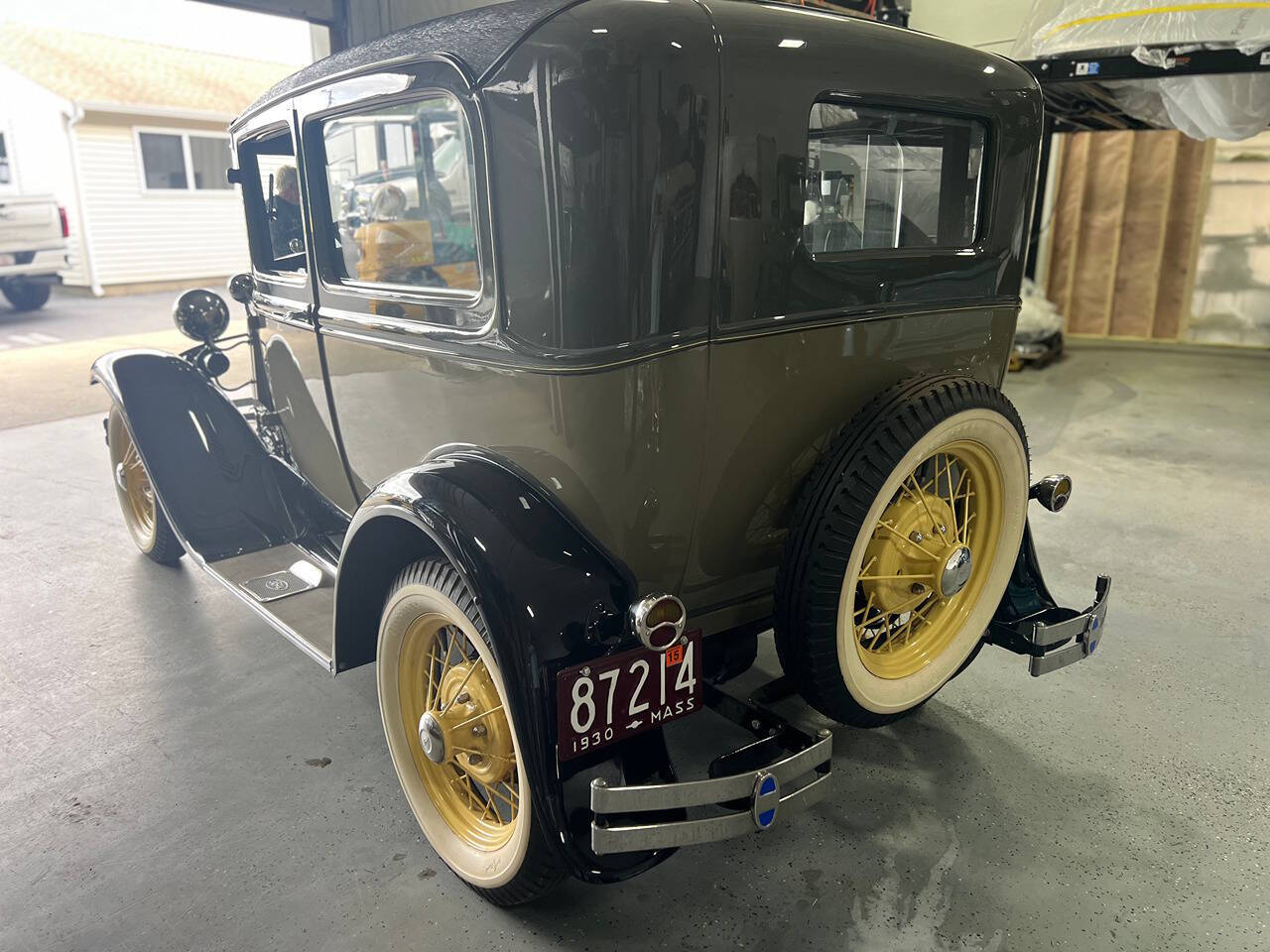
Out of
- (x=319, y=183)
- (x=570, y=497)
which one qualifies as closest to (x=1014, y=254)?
(x=570, y=497)

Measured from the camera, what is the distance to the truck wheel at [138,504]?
372cm

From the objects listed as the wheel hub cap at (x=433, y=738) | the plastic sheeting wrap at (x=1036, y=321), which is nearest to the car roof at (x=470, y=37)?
the wheel hub cap at (x=433, y=738)

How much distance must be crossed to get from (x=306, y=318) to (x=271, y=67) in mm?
22386

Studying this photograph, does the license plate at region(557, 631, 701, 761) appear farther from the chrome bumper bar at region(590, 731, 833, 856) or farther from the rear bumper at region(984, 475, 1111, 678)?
the rear bumper at region(984, 475, 1111, 678)

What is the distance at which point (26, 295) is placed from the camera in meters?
11.8

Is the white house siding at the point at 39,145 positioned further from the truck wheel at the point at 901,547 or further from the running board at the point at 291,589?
the truck wheel at the point at 901,547

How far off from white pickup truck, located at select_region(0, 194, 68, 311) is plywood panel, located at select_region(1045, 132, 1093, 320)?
12.3 meters

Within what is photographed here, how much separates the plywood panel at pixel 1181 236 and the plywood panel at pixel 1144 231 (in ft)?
0.37

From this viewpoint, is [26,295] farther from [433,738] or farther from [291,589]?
[433,738]

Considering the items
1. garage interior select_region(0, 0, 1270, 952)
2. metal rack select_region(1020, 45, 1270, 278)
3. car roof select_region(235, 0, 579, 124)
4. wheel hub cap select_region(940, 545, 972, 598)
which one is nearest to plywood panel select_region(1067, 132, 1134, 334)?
metal rack select_region(1020, 45, 1270, 278)

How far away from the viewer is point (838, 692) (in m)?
2.00

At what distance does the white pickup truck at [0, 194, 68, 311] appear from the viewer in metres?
11.2

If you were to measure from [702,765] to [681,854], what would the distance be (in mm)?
367

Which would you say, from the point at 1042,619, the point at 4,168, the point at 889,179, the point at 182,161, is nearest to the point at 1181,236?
the point at 1042,619
